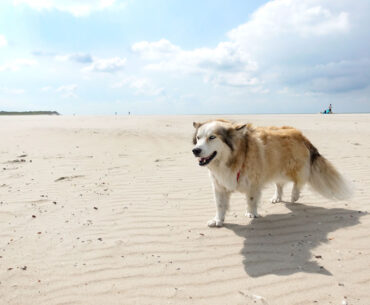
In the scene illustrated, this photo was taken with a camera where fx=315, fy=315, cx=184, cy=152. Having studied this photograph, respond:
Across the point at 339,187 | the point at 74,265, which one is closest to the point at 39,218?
the point at 74,265

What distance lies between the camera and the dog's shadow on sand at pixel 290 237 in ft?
11.2

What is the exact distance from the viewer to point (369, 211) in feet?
15.9

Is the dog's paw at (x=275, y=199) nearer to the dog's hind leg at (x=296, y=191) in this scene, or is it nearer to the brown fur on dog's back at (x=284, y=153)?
the dog's hind leg at (x=296, y=191)

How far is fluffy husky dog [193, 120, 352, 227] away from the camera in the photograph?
4.52m

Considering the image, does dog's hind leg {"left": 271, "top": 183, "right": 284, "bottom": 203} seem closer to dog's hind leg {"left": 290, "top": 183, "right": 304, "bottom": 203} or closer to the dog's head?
dog's hind leg {"left": 290, "top": 183, "right": 304, "bottom": 203}

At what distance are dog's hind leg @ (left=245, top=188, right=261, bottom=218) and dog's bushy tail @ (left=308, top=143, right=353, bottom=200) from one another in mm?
1200

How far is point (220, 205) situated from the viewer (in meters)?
4.79

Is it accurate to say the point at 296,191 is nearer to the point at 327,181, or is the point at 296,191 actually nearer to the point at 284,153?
Result: the point at 327,181

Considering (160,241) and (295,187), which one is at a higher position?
(295,187)

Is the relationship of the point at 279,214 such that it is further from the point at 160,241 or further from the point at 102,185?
the point at 102,185

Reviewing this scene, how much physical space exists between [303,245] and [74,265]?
9.02ft

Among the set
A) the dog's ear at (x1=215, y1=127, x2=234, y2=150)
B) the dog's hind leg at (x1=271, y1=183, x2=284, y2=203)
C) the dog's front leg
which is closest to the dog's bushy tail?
the dog's hind leg at (x1=271, y1=183, x2=284, y2=203)

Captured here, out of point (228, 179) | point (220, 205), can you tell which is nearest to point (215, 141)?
point (228, 179)

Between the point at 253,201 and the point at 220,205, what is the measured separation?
0.53 m
